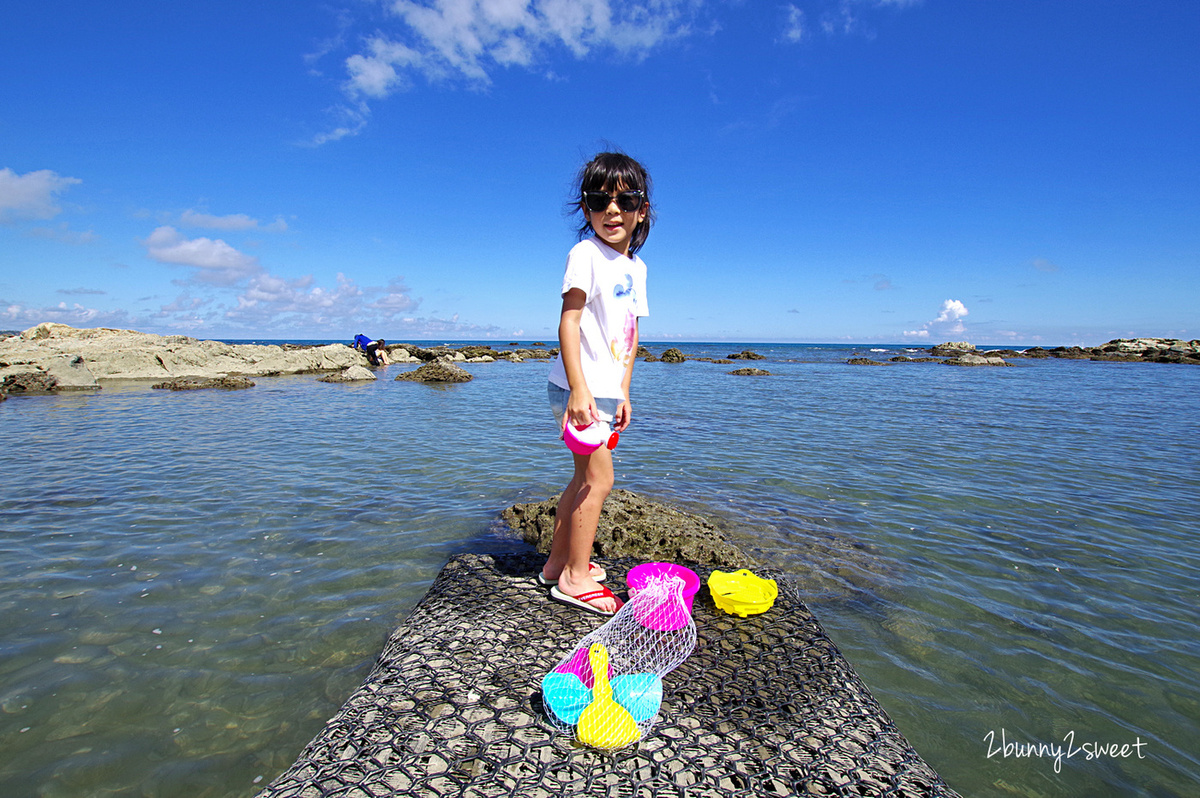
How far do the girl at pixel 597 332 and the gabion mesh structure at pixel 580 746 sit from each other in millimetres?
410

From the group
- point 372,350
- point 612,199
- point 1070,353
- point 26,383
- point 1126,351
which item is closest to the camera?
point 612,199

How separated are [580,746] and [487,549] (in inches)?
123

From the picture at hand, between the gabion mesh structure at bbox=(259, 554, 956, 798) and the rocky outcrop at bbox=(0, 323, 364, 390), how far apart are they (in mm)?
20246

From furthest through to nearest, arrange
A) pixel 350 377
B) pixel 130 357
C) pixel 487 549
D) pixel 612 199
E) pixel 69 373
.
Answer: pixel 350 377 < pixel 130 357 < pixel 69 373 < pixel 487 549 < pixel 612 199

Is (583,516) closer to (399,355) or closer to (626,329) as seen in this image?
(626,329)

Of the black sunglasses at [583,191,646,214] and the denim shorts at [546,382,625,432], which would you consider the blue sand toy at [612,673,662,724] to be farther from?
the black sunglasses at [583,191,646,214]

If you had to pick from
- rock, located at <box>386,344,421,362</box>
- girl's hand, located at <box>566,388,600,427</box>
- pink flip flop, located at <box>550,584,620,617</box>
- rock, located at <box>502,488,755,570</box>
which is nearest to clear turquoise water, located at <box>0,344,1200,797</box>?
rock, located at <box>502,488,755,570</box>

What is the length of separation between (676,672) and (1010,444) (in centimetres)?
1050

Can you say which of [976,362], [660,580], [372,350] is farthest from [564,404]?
[976,362]

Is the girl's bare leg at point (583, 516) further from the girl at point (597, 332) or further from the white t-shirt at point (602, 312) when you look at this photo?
the white t-shirt at point (602, 312)

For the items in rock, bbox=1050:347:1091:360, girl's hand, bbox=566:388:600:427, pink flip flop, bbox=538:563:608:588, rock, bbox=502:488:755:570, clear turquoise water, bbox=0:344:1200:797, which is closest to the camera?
clear turquoise water, bbox=0:344:1200:797

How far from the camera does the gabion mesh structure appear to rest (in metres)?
2.03

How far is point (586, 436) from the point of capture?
3.20 metres

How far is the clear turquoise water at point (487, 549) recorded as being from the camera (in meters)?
2.85
